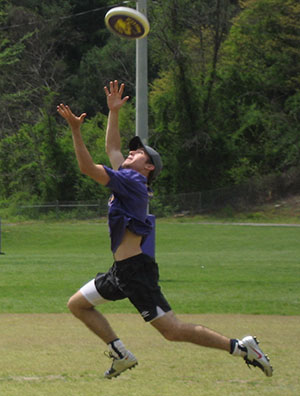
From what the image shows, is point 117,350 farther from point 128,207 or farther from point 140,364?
point 140,364

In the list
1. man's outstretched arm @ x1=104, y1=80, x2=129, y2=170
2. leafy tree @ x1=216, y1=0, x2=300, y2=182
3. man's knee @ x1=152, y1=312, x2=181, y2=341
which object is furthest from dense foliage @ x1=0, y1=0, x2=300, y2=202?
man's knee @ x1=152, y1=312, x2=181, y2=341

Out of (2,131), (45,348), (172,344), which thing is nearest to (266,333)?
(172,344)

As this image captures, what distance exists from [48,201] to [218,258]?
2589 cm

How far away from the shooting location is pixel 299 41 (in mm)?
48375

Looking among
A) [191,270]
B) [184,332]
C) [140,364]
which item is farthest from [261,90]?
[184,332]

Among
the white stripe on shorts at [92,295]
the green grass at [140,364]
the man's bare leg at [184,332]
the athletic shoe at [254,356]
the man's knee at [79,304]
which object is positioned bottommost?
the green grass at [140,364]

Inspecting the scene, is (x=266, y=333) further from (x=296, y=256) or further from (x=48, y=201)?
(x=48, y=201)

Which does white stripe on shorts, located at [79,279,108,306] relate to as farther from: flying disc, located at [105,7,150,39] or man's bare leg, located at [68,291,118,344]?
flying disc, located at [105,7,150,39]

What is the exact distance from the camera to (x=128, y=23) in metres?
9.16

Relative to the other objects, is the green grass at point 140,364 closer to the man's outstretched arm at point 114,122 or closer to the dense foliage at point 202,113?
the man's outstretched arm at point 114,122

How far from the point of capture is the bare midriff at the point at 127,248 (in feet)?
19.3

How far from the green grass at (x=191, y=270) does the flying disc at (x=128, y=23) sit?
15.5 ft

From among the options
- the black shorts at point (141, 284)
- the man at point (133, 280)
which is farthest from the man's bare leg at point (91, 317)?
the black shorts at point (141, 284)

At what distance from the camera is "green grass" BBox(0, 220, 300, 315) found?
12.4 meters
